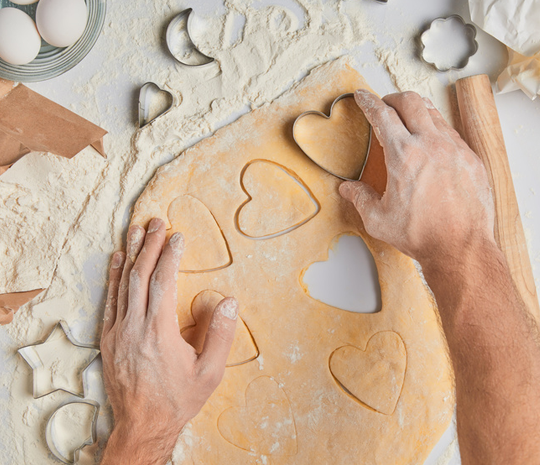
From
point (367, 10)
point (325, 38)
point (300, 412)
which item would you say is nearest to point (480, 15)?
point (367, 10)

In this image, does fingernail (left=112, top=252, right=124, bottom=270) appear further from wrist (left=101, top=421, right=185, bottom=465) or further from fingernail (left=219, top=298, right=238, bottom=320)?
wrist (left=101, top=421, right=185, bottom=465)

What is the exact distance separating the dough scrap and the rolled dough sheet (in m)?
0.03

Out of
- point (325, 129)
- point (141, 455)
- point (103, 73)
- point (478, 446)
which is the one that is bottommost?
point (141, 455)

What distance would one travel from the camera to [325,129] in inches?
56.0

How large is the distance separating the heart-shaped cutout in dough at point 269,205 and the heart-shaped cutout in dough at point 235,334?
0.24m

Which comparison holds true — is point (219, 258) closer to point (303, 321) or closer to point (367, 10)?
point (303, 321)

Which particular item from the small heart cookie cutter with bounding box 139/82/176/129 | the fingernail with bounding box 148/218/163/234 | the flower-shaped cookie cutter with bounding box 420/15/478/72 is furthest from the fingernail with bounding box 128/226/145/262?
the flower-shaped cookie cutter with bounding box 420/15/478/72

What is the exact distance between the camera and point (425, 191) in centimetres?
127

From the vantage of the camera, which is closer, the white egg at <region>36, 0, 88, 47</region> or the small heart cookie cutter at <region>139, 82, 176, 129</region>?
the white egg at <region>36, 0, 88, 47</region>

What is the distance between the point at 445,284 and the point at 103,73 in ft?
4.16

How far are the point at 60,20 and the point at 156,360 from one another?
1.04 meters

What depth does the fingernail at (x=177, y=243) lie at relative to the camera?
1363 millimetres

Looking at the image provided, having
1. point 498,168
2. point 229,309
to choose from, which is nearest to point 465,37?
point 498,168

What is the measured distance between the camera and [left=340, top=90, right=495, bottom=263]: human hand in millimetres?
1270
